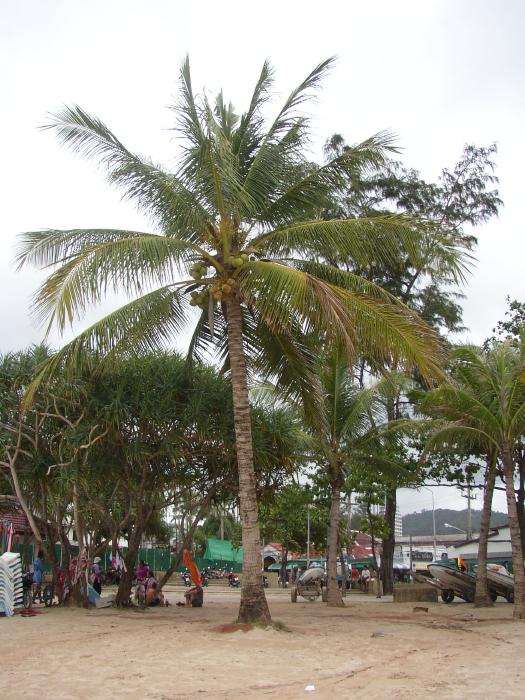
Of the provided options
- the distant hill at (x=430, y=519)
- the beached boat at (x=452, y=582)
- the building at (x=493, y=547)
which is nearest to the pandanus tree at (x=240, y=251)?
the beached boat at (x=452, y=582)

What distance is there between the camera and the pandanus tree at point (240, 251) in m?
11.4

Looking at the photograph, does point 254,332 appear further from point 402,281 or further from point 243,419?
point 402,281

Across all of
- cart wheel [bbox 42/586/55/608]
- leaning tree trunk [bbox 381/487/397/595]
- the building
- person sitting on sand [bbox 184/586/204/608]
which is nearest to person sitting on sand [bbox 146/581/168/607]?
person sitting on sand [bbox 184/586/204/608]

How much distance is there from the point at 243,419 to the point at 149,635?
3838 mm

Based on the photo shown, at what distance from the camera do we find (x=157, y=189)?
12.7 meters

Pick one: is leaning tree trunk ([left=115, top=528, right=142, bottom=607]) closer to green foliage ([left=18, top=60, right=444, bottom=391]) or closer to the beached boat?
green foliage ([left=18, top=60, right=444, bottom=391])

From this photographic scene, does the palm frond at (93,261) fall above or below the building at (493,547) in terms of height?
above

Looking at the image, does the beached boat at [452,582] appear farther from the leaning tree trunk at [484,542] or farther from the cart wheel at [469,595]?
the leaning tree trunk at [484,542]

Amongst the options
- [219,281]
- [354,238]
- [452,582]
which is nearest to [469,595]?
[452,582]

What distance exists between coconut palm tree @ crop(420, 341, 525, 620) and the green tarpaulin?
125 feet

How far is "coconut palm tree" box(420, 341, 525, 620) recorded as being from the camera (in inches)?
600

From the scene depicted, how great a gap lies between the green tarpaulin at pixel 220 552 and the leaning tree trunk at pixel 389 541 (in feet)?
79.1

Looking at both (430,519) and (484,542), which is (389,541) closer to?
(484,542)

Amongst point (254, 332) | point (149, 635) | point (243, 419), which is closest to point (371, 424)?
point (254, 332)
